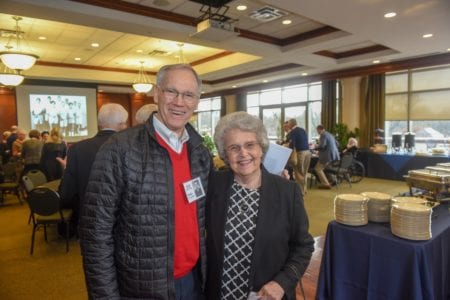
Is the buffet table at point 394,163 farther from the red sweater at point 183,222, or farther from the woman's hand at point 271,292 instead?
the red sweater at point 183,222

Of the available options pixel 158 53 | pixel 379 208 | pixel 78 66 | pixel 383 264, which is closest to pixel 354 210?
pixel 379 208

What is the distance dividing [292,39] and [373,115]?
3946mm

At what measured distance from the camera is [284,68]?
9.37 m

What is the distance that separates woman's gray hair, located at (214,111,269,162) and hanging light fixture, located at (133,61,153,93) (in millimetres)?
7954

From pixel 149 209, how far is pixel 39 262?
3155 mm

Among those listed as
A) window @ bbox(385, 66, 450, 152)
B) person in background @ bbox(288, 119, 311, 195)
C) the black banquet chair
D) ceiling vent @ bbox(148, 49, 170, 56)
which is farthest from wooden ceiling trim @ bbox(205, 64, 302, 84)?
the black banquet chair

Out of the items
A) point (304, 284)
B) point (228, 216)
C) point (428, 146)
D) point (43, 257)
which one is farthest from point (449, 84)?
point (43, 257)

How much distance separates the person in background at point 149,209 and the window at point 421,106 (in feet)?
28.4

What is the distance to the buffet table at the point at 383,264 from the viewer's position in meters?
1.73

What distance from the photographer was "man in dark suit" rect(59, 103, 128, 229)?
2535mm

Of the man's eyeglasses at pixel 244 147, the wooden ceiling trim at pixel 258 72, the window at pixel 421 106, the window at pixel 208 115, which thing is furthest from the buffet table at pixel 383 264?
the window at pixel 208 115

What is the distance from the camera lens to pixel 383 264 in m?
1.87

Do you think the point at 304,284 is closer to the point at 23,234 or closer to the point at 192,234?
the point at 192,234

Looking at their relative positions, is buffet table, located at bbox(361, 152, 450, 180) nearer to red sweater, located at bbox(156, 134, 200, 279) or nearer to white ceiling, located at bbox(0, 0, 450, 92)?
white ceiling, located at bbox(0, 0, 450, 92)
